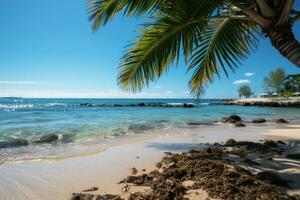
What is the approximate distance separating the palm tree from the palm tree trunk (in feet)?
0.07

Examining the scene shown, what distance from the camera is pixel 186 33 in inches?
154

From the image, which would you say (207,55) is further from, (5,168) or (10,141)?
(10,141)

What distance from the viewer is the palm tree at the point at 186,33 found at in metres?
3.47

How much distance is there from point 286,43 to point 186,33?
1.49 m

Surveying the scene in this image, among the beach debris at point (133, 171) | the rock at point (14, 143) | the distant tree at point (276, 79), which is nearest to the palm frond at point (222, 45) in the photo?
the beach debris at point (133, 171)

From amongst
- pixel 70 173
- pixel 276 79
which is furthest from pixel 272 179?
pixel 276 79

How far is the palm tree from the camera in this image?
3.47 meters

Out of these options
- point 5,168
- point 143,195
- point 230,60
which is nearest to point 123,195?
point 143,195

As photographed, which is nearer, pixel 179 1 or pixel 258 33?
pixel 179 1

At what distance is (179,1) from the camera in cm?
347

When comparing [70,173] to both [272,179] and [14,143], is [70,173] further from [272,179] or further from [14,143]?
[14,143]

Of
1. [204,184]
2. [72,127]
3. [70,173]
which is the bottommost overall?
[72,127]

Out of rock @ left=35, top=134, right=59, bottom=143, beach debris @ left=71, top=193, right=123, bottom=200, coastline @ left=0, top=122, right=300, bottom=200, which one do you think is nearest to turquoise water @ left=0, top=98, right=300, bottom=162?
rock @ left=35, top=134, right=59, bottom=143

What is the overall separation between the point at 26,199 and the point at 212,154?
11.4 feet
